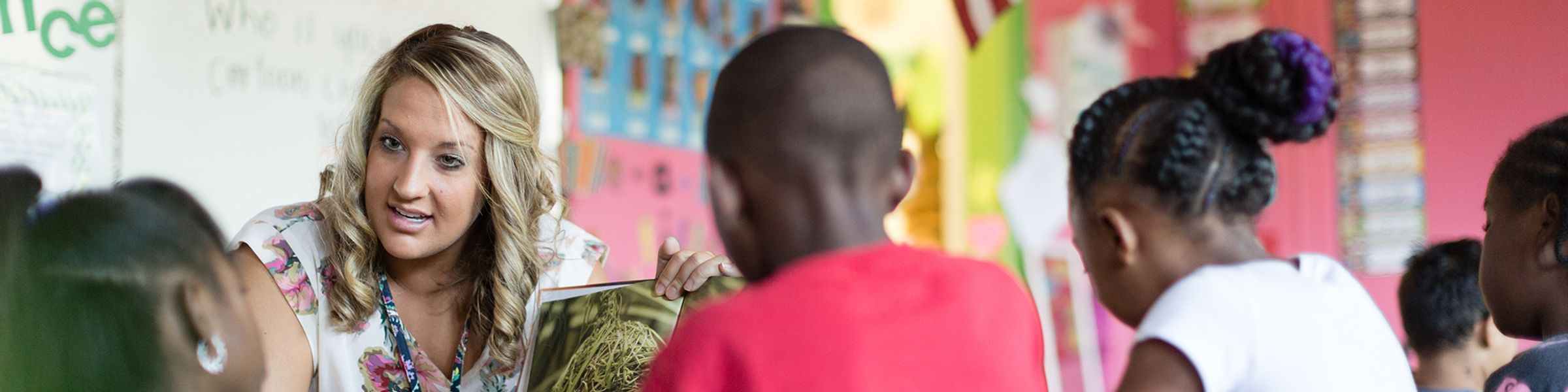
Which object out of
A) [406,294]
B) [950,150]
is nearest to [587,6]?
[406,294]

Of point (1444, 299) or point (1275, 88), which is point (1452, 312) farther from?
point (1275, 88)

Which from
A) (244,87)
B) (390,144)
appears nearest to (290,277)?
(390,144)

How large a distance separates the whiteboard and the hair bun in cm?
161

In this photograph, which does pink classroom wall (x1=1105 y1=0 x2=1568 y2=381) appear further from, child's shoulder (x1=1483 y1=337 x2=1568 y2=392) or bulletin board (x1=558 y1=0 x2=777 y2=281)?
child's shoulder (x1=1483 y1=337 x2=1568 y2=392)

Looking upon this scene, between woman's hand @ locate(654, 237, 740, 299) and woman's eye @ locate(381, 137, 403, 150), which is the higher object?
woman's eye @ locate(381, 137, 403, 150)

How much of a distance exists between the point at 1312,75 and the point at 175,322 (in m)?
1.02

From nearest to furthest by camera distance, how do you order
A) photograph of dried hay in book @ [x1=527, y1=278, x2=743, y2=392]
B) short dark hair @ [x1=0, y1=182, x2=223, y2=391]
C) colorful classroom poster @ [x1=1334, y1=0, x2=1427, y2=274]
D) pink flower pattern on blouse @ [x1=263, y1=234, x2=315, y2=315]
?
1. short dark hair @ [x1=0, y1=182, x2=223, y2=391]
2. photograph of dried hay in book @ [x1=527, y1=278, x2=743, y2=392]
3. pink flower pattern on blouse @ [x1=263, y1=234, x2=315, y2=315]
4. colorful classroom poster @ [x1=1334, y1=0, x2=1427, y2=274]

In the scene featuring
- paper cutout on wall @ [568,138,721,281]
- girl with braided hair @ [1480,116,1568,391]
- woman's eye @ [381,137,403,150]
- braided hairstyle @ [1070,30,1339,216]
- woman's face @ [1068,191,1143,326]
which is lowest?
paper cutout on wall @ [568,138,721,281]

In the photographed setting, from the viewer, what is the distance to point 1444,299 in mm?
2180

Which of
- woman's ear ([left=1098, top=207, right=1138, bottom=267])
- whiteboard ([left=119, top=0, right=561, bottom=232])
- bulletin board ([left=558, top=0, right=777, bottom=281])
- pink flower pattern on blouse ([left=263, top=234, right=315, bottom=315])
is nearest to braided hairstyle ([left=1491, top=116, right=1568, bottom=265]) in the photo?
woman's ear ([left=1098, top=207, right=1138, bottom=267])

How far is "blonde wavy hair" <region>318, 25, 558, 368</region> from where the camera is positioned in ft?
5.39

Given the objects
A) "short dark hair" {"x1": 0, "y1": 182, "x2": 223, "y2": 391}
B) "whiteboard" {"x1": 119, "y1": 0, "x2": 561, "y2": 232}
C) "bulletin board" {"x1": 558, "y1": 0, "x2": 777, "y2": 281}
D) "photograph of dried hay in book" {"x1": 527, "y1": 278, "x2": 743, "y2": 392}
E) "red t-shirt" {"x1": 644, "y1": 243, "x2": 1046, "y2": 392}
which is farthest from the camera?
"bulletin board" {"x1": 558, "y1": 0, "x2": 777, "y2": 281}

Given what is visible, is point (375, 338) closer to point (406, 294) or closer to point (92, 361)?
point (406, 294)

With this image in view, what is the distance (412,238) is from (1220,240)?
3.53 feet
